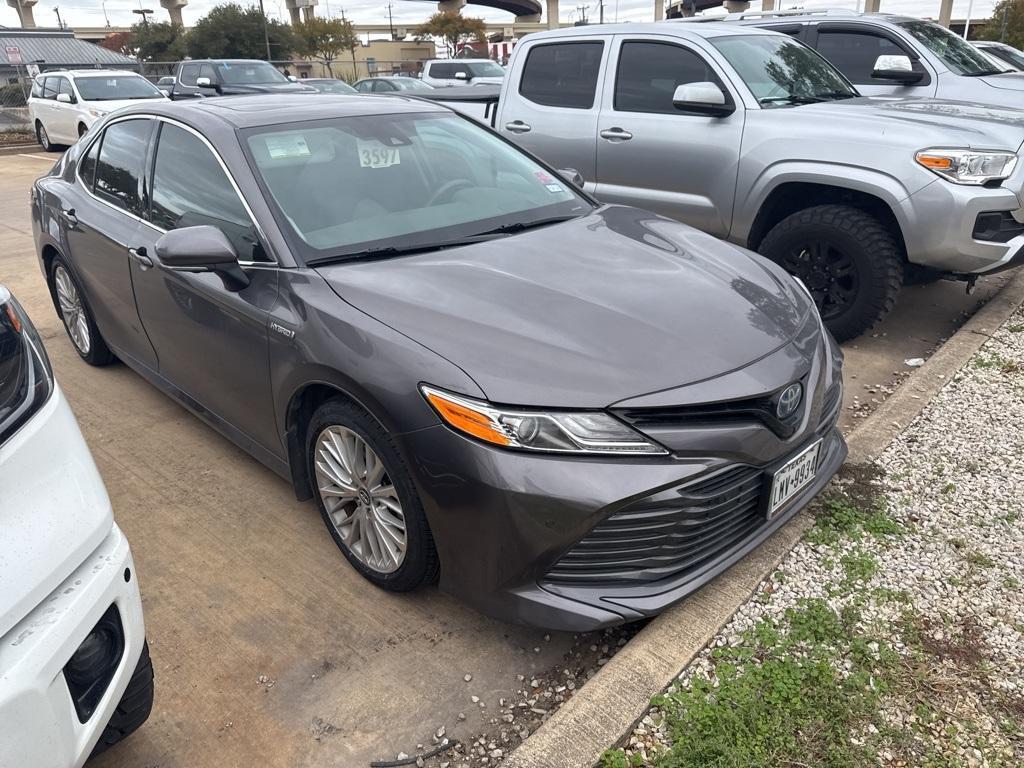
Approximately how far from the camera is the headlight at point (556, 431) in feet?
7.10

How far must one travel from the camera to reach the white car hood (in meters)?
1.45

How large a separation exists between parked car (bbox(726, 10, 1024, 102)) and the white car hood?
6.91 metres

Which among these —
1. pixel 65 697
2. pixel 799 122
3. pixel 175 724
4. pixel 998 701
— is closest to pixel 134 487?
pixel 175 724

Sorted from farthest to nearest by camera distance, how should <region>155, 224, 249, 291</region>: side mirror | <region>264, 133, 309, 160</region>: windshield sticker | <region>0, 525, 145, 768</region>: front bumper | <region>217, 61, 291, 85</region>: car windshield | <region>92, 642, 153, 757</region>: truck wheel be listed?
<region>217, 61, 291, 85</region>: car windshield
<region>264, 133, 309, 160</region>: windshield sticker
<region>155, 224, 249, 291</region>: side mirror
<region>92, 642, 153, 757</region>: truck wheel
<region>0, 525, 145, 768</region>: front bumper

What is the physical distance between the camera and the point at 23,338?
A: 5.76 ft

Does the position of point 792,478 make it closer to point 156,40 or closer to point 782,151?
point 782,151

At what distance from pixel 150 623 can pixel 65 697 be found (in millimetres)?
1266

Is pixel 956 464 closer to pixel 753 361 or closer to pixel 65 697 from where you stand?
pixel 753 361

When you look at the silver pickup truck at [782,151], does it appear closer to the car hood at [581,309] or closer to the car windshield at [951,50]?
the car hood at [581,309]

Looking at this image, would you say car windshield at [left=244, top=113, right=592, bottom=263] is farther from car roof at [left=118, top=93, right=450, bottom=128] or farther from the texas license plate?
the texas license plate

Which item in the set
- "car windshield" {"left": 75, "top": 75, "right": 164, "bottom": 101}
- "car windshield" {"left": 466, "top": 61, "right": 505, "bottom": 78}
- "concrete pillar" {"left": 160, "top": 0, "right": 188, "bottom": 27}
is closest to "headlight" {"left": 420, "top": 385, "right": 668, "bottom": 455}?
"car windshield" {"left": 75, "top": 75, "right": 164, "bottom": 101}

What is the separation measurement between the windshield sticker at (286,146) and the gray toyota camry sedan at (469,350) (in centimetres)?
2

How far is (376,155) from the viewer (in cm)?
330

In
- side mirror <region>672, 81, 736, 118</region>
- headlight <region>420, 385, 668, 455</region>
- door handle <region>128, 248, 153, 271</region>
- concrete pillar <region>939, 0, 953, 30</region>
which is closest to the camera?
headlight <region>420, 385, 668, 455</region>
